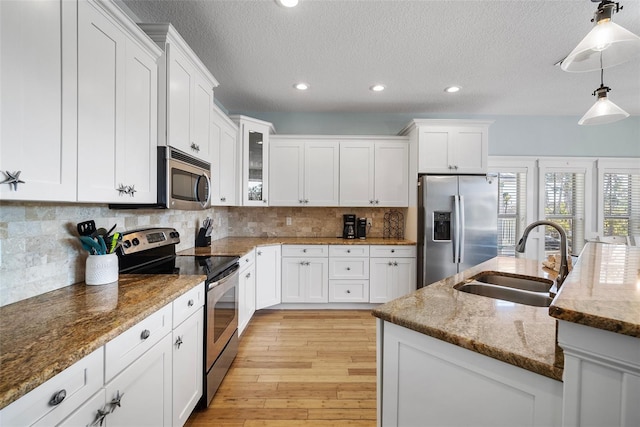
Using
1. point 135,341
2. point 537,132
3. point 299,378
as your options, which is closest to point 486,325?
point 135,341

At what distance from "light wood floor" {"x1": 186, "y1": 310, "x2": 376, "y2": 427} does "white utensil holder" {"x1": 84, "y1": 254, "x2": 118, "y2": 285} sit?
99 centimetres

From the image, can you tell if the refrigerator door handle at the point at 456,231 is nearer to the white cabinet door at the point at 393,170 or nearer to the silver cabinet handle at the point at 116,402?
the white cabinet door at the point at 393,170

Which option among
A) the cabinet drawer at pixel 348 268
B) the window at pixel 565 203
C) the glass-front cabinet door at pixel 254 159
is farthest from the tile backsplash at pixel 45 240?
the window at pixel 565 203

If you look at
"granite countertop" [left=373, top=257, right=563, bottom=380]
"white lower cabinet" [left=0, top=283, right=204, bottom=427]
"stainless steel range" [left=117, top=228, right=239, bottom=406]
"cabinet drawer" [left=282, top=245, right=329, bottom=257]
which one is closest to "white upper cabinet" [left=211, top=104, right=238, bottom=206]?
"stainless steel range" [left=117, top=228, right=239, bottom=406]

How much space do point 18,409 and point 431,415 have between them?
1.17m

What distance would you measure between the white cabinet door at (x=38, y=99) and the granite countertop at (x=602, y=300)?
5.17 feet

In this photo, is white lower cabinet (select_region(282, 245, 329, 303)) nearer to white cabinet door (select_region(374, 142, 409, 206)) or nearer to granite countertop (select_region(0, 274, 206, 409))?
white cabinet door (select_region(374, 142, 409, 206))

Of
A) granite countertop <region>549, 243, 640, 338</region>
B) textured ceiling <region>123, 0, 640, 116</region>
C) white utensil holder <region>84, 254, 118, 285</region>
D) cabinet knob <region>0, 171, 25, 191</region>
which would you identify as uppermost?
textured ceiling <region>123, 0, 640, 116</region>

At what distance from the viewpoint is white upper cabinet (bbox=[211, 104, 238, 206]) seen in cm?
271

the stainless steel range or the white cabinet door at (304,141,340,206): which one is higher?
the white cabinet door at (304,141,340,206)

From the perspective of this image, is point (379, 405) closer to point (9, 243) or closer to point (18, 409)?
point (18, 409)

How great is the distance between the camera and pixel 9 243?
115 centimetres

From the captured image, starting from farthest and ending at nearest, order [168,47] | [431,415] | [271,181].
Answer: [271,181]
[168,47]
[431,415]

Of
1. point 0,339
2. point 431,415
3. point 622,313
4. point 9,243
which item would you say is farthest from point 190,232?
point 622,313
